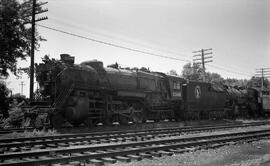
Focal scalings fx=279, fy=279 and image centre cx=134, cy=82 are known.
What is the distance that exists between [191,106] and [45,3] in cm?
1655

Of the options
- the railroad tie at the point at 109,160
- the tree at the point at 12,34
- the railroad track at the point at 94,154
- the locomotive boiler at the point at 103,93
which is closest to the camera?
the railroad track at the point at 94,154

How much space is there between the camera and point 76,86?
16.3m

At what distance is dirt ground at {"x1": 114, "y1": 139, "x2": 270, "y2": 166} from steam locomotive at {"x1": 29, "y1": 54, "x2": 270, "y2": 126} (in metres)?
8.52

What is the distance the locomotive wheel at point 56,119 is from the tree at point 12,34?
15.7m

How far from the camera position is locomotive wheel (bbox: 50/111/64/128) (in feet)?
50.0

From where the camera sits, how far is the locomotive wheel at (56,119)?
600 inches

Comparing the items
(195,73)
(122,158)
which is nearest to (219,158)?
(122,158)

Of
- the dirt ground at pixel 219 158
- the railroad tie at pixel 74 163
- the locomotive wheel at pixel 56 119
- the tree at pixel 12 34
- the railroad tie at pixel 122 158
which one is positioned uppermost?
the tree at pixel 12 34

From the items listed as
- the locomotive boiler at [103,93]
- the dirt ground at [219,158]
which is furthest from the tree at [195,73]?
the dirt ground at [219,158]

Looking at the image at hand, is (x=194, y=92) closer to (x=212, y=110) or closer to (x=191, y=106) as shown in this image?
(x=191, y=106)

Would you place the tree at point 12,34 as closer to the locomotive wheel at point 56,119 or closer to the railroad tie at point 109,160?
the locomotive wheel at point 56,119

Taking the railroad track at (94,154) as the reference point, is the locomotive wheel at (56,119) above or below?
above

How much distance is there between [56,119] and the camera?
15.5 m

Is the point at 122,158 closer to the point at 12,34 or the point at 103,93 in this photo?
the point at 103,93
